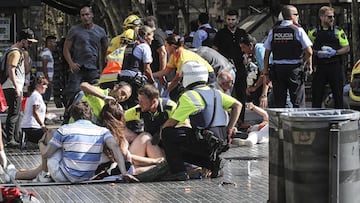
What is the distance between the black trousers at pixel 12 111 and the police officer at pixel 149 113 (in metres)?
3.52

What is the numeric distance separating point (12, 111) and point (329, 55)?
4860 mm

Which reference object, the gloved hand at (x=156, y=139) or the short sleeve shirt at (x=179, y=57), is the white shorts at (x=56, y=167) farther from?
the short sleeve shirt at (x=179, y=57)

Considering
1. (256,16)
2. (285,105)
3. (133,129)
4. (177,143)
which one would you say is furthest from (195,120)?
(256,16)

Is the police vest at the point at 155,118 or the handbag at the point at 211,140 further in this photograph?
Answer: the police vest at the point at 155,118

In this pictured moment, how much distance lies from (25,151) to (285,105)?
12.4 ft

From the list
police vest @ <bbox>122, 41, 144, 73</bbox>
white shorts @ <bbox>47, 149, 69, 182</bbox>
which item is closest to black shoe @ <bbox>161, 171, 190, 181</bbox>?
white shorts @ <bbox>47, 149, 69, 182</bbox>

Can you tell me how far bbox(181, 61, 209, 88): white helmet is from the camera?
1033 centimetres

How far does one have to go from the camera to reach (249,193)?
Result: 945 cm

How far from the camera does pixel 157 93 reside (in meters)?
10.5

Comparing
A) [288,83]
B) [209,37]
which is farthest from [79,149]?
[209,37]

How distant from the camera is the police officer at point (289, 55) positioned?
12.6m

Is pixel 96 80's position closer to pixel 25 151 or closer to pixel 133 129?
pixel 25 151

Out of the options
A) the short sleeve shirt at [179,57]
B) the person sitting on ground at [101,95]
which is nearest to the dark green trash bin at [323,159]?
the person sitting on ground at [101,95]

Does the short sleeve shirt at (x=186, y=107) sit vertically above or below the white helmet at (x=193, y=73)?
below
